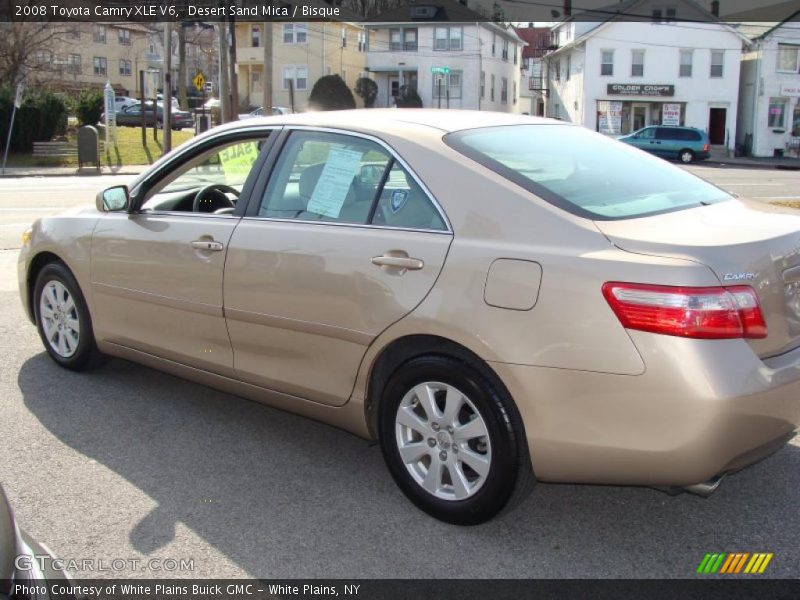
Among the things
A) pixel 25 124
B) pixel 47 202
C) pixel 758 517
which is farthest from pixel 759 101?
pixel 758 517

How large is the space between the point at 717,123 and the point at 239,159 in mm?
47582

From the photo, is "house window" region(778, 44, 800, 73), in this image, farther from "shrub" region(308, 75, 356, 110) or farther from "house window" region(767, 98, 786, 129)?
"shrub" region(308, 75, 356, 110)

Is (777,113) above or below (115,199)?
above

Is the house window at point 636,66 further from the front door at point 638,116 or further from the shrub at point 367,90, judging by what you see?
the shrub at point 367,90

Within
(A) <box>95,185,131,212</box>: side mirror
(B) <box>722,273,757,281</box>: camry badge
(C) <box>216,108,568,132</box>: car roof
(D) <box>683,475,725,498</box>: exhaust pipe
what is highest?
(C) <box>216,108,568,132</box>: car roof

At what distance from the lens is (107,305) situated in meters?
4.78

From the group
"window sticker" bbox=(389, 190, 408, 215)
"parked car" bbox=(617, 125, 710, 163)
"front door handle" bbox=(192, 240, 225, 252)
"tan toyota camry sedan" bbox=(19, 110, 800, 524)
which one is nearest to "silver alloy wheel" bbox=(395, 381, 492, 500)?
"tan toyota camry sedan" bbox=(19, 110, 800, 524)

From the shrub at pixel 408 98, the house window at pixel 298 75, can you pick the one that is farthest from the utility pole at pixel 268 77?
the house window at pixel 298 75

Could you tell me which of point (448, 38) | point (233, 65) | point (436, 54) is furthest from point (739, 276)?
point (448, 38)

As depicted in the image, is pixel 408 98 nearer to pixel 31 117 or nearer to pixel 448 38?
pixel 448 38

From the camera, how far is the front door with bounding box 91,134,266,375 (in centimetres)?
416

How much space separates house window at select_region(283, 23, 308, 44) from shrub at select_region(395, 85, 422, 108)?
27.3ft

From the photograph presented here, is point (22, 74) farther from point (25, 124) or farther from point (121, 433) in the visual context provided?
point (121, 433)

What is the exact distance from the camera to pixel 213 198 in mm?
4984
